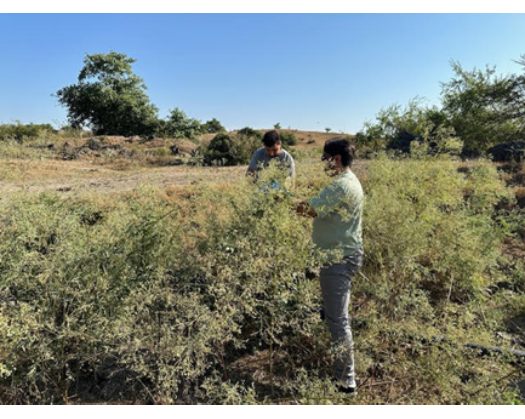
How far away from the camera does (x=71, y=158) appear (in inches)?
681

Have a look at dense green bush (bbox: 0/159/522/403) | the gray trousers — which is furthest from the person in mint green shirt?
dense green bush (bbox: 0/159/522/403)

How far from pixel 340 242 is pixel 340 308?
418mm

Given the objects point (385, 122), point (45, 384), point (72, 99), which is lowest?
point (45, 384)

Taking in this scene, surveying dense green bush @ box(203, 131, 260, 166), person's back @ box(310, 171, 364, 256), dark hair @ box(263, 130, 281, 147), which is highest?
dense green bush @ box(203, 131, 260, 166)

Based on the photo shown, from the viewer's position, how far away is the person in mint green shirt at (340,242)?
2637 millimetres

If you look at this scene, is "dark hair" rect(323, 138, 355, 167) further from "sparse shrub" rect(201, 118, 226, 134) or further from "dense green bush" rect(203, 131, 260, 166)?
"sparse shrub" rect(201, 118, 226, 134)

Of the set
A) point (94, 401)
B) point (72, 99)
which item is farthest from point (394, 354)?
point (72, 99)

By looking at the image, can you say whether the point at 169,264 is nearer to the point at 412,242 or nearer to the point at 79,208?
the point at 79,208

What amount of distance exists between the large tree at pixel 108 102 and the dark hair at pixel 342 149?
84.3ft

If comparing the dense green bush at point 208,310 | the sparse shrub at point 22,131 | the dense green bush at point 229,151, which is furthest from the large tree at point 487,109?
the sparse shrub at point 22,131

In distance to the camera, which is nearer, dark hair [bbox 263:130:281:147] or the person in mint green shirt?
the person in mint green shirt

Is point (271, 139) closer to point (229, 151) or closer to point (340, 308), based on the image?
point (340, 308)

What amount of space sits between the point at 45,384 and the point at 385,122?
4.36 meters

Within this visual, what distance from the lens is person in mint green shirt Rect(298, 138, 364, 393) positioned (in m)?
2.64
